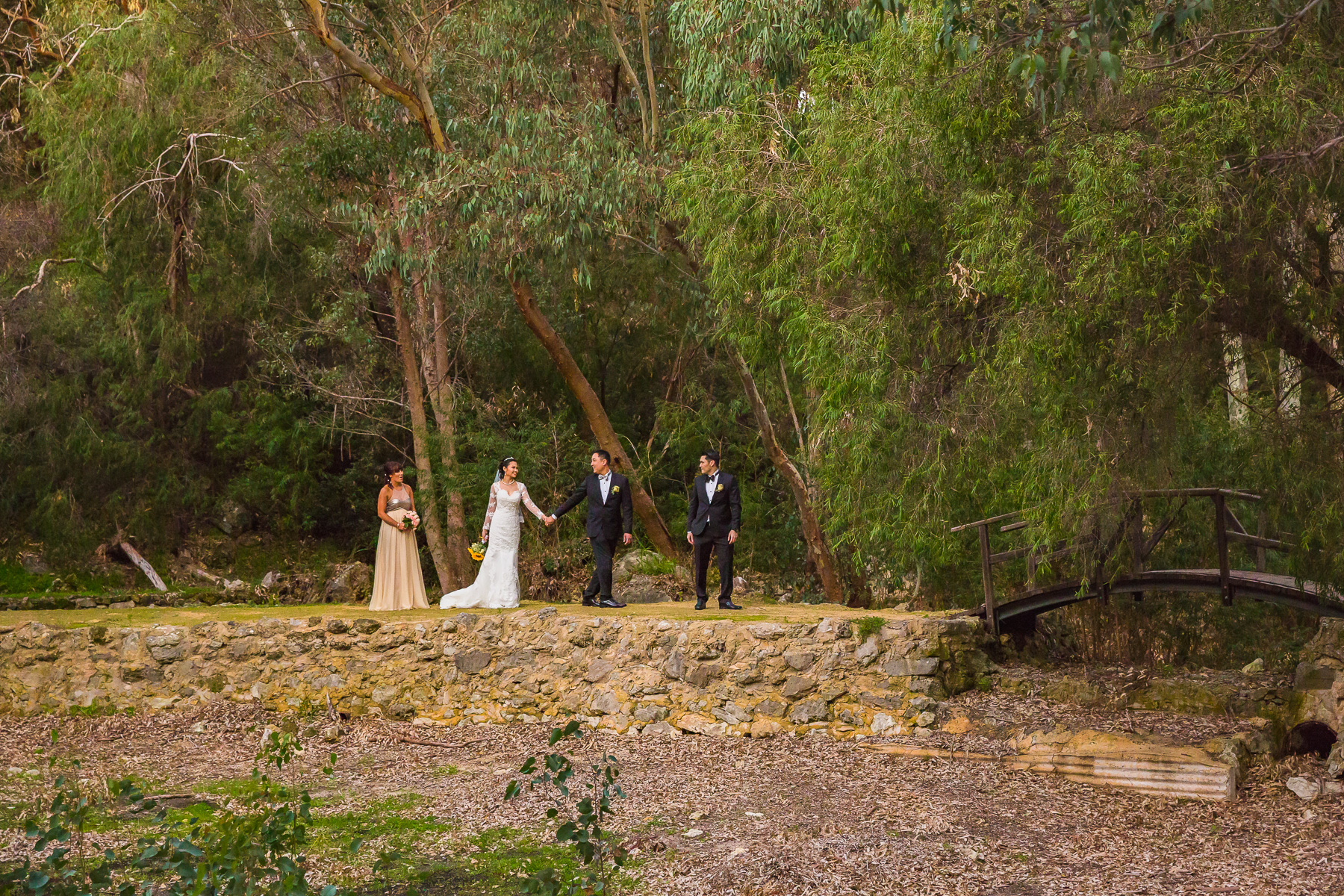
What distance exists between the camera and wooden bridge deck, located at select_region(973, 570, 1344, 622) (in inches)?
382

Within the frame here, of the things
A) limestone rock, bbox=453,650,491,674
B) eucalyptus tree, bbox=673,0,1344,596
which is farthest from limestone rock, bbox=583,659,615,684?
eucalyptus tree, bbox=673,0,1344,596

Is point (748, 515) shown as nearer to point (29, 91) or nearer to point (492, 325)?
point (492, 325)

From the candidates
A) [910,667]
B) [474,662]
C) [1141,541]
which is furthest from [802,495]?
[474,662]

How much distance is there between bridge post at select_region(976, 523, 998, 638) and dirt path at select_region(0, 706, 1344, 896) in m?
2.41

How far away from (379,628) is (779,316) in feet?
14.4

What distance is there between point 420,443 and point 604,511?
214 inches

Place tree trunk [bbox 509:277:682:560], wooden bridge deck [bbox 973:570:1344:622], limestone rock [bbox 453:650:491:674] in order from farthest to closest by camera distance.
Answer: tree trunk [bbox 509:277:682:560] < limestone rock [bbox 453:650:491:674] < wooden bridge deck [bbox 973:570:1344:622]

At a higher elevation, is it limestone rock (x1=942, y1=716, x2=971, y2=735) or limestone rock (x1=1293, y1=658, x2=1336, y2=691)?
limestone rock (x1=1293, y1=658, x2=1336, y2=691)

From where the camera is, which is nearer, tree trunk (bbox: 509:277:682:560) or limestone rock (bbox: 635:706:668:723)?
limestone rock (bbox: 635:706:668:723)

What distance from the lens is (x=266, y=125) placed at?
17328 mm

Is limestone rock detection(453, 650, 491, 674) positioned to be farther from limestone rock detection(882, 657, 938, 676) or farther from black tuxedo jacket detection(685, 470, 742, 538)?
limestone rock detection(882, 657, 938, 676)

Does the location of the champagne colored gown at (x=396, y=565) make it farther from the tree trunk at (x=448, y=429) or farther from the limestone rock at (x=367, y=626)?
the tree trunk at (x=448, y=429)

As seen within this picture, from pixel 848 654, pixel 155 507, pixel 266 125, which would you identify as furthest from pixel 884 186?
pixel 155 507

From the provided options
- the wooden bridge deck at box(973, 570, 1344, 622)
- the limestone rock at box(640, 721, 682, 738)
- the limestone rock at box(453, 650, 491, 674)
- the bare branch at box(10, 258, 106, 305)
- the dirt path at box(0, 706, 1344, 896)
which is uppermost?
the bare branch at box(10, 258, 106, 305)
